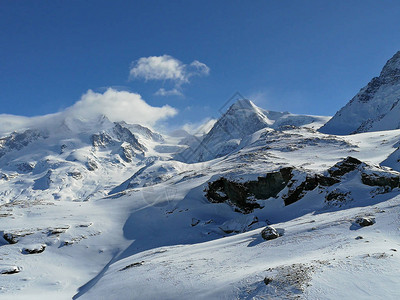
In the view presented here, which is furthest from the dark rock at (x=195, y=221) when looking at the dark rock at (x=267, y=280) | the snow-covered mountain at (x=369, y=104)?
the snow-covered mountain at (x=369, y=104)

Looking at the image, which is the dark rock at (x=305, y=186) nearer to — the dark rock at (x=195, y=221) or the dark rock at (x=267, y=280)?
the dark rock at (x=195, y=221)

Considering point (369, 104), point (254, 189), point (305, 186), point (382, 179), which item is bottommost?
point (382, 179)

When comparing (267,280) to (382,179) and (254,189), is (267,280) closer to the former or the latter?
(382,179)

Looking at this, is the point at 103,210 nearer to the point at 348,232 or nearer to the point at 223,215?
the point at 223,215

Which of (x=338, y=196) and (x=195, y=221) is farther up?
(x=195, y=221)

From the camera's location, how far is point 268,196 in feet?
161

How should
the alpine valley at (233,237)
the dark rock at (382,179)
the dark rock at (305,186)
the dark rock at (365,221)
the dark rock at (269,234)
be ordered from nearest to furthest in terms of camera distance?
the alpine valley at (233,237)
the dark rock at (365,221)
the dark rock at (269,234)
the dark rock at (382,179)
the dark rock at (305,186)

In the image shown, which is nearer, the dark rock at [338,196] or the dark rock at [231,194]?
the dark rock at [338,196]

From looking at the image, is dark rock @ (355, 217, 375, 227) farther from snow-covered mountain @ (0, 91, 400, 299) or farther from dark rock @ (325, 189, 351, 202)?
dark rock @ (325, 189, 351, 202)

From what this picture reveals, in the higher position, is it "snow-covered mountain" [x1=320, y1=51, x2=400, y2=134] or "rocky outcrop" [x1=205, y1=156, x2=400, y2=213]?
"snow-covered mountain" [x1=320, y1=51, x2=400, y2=134]

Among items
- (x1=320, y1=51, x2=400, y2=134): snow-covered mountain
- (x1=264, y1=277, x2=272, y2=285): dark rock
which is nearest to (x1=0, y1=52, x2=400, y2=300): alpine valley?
(x1=264, y1=277, x2=272, y2=285): dark rock

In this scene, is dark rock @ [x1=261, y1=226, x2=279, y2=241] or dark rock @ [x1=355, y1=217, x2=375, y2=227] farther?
dark rock @ [x1=261, y1=226, x2=279, y2=241]

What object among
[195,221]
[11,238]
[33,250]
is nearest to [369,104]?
[195,221]

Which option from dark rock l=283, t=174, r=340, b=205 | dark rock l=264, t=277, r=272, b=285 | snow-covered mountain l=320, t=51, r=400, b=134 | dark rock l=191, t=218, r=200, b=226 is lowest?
dark rock l=264, t=277, r=272, b=285
